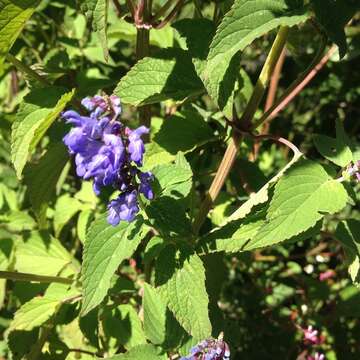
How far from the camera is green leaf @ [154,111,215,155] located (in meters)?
1.79

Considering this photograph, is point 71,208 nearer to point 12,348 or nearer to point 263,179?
point 12,348

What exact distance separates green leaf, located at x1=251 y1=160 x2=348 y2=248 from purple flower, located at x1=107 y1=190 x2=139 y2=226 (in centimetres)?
31

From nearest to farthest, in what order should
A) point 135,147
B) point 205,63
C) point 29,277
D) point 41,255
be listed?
point 135,147 → point 205,63 → point 29,277 → point 41,255

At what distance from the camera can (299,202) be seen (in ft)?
4.56

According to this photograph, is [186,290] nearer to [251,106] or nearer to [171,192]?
[171,192]

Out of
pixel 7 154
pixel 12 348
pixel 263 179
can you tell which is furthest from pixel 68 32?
pixel 12 348

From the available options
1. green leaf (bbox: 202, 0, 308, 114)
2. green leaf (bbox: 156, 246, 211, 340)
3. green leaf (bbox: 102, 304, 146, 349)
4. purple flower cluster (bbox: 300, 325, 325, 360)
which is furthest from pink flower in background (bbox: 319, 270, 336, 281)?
green leaf (bbox: 202, 0, 308, 114)

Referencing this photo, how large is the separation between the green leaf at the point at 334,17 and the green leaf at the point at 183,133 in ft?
2.06

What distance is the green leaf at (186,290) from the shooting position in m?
1.41

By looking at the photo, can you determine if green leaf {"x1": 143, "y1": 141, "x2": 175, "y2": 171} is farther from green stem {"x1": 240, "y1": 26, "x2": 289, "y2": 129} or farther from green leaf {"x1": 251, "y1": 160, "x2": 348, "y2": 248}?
green leaf {"x1": 251, "y1": 160, "x2": 348, "y2": 248}

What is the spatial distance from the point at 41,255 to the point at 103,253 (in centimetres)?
82

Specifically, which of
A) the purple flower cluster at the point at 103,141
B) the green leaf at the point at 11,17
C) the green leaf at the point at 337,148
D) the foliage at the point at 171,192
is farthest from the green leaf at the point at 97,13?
the green leaf at the point at 337,148

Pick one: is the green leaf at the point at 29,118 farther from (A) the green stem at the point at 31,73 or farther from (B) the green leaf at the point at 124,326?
(B) the green leaf at the point at 124,326

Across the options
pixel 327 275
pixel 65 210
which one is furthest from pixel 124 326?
pixel 327 275
